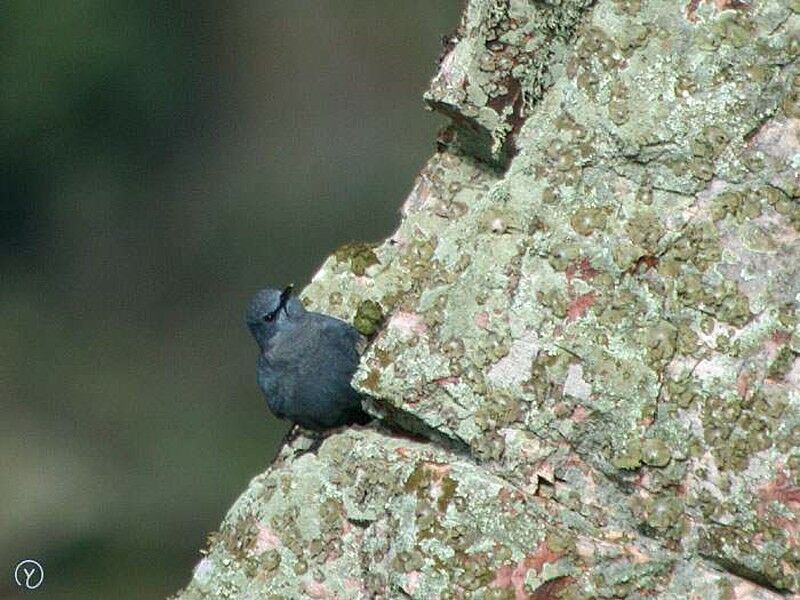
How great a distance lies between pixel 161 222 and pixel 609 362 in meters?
14.2

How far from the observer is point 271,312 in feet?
18.7

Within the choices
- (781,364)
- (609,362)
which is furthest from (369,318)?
(781,364)

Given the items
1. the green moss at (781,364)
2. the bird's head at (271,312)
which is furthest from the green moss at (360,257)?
the green moss at (781,364)

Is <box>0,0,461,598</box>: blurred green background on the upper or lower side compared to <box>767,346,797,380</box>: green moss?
upper

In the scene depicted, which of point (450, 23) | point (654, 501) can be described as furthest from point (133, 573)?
point (654, 501)

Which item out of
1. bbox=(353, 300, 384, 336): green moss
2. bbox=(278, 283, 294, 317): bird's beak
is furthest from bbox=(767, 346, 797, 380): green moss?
bbox=(278, 283, 294, 317): bird's beak

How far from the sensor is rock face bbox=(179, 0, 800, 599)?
4.02 metres

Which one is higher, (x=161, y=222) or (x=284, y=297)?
(x=161, y=222)

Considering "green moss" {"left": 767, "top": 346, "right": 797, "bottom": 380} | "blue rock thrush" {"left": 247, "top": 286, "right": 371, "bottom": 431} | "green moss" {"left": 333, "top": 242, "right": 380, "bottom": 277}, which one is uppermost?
"green moss" {"left": 333, "top": 242, "right": 380, "bottom": 277}

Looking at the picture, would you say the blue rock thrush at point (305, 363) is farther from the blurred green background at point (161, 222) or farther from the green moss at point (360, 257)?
the blurred green background at point (161, 222)

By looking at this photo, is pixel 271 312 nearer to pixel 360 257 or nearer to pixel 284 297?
pixel 284 297

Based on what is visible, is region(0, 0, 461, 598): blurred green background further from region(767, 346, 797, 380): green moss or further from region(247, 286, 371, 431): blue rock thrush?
region(767, 346, 797, 380): green moss

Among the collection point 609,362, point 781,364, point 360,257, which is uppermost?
point 360,257

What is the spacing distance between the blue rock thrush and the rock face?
31 cm
